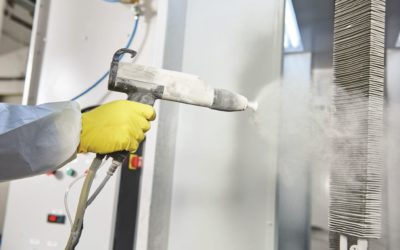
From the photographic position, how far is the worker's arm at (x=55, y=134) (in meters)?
0.68

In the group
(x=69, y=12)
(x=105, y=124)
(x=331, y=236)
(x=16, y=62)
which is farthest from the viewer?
(x=16, y=62)

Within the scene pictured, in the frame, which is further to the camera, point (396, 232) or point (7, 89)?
point (7, 89)

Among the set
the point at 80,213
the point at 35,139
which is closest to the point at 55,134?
the point at 35,139

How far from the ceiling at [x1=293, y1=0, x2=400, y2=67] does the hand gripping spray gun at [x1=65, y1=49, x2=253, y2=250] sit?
0.40m

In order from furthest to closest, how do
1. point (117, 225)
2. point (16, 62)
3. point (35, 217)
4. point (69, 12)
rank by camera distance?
point (16, 62) < point (69, 12) < point (35, 217) < point (117, 225)

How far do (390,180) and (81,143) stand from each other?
717mm

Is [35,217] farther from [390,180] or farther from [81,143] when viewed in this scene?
[390,180]

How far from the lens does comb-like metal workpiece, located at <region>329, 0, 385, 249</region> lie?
21.4 inches

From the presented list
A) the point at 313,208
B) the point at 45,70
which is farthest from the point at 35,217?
the point at 313,208

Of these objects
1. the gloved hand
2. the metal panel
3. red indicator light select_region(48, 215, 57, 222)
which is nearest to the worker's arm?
the gloved hand

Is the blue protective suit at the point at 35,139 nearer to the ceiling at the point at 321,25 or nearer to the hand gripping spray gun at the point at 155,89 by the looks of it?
the hand gripping spray gun at the point at 155,89

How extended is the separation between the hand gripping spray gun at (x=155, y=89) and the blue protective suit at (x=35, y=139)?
3.0 inches

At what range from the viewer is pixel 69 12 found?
56.9 inches

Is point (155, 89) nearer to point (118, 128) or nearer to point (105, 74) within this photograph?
point (118, 128)
